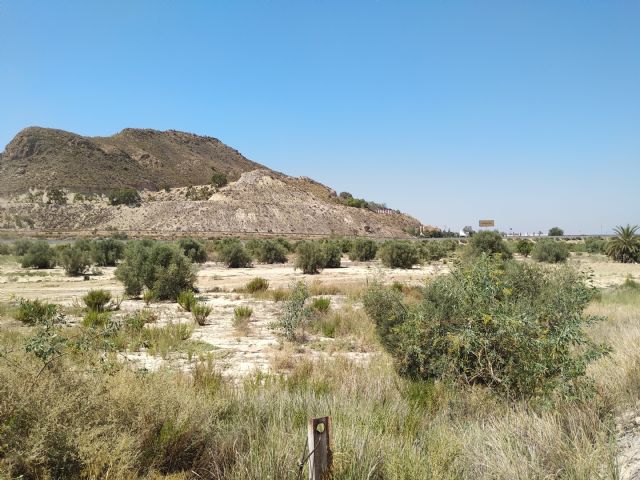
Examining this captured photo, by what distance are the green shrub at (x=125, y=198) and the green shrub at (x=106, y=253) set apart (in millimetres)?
60214

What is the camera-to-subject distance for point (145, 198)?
99875 mm

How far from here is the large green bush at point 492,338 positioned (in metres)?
5.46

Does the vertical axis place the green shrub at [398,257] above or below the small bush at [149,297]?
above

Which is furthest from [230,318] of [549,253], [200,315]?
[549,253]

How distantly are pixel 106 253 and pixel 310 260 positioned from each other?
55.1 ft

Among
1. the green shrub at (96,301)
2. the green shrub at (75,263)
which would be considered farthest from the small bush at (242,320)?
the green shrub at (75,263)

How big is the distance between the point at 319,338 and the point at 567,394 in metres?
6.83

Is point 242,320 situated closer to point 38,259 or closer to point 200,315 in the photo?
point 200,315

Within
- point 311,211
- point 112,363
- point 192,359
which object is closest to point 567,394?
point 112,363

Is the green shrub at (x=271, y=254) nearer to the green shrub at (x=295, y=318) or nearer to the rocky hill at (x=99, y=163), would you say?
the green shrub at (x=295, y=318)

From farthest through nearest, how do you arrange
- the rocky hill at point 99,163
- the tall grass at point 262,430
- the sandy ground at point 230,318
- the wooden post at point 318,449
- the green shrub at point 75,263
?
the rocky hill at point 99,163
the green shrub at point 75,263
the sandy ground at point 230,318
the tall grass at point 262,430
the wooden post at point 318,449

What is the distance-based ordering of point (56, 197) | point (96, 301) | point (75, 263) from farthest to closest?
point (56, 197)
point (75, 263)
point (96, 301)

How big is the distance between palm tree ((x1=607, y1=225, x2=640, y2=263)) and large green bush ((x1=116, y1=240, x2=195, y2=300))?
36438mm

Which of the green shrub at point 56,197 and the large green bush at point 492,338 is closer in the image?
the large green bush at point 492,338
